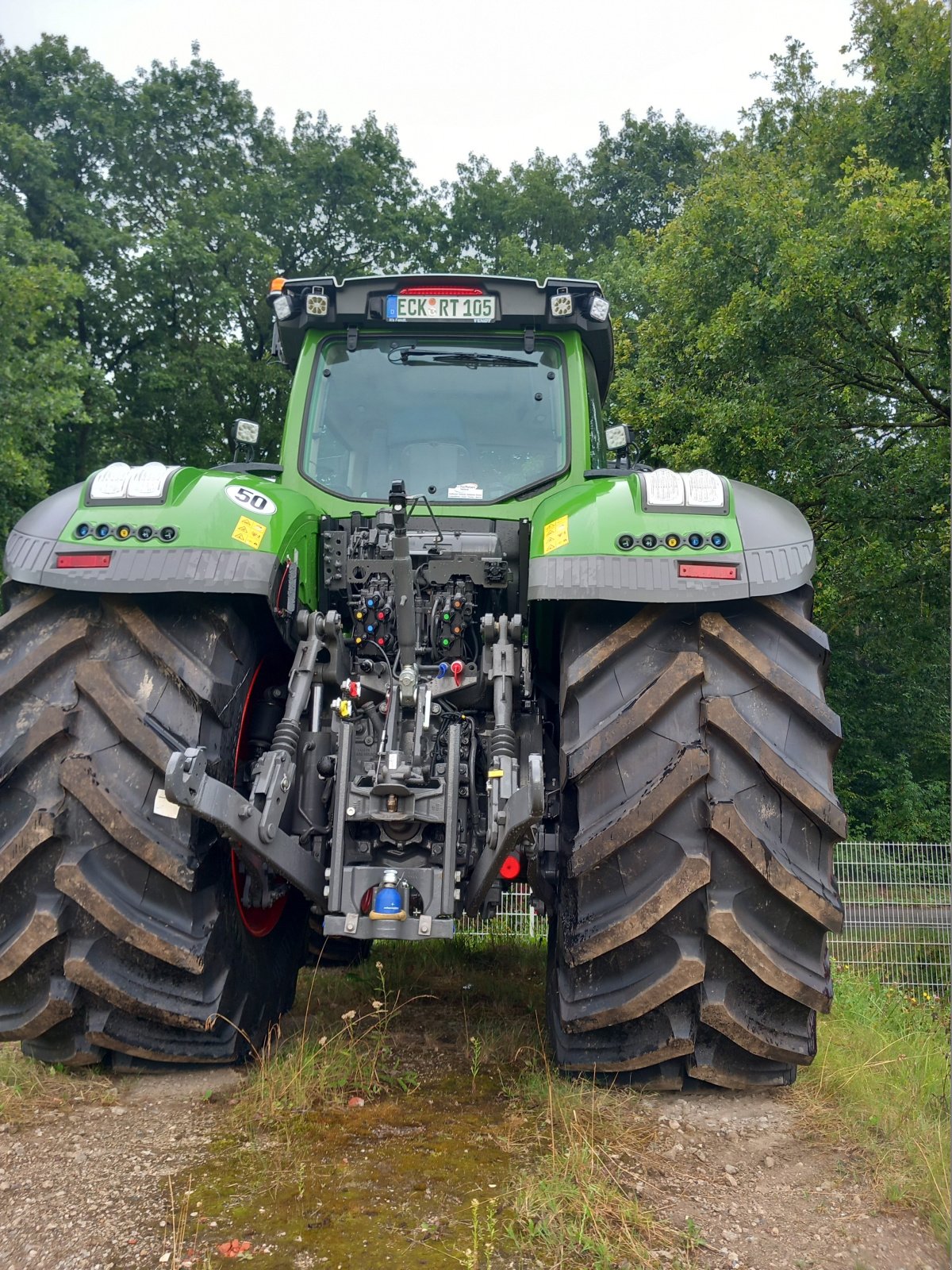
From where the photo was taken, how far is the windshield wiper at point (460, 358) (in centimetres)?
417

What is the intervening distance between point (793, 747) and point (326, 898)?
4.65ft

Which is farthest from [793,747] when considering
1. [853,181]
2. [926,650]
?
[926,650]

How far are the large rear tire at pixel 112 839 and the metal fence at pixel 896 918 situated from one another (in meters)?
6.45

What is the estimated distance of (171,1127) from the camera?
9.23ft

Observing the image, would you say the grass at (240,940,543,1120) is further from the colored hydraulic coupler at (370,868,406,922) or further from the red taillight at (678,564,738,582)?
the red taillight at (678,564,738,582)

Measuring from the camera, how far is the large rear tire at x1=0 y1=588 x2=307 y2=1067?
2.84 m

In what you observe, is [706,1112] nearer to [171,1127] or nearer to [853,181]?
[171,1127]

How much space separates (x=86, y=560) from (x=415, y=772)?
1156mm

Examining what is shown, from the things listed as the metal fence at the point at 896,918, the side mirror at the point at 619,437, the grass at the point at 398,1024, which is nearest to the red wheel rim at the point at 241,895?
the grass at the point at 398,1024

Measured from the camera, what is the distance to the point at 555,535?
10.0 ft

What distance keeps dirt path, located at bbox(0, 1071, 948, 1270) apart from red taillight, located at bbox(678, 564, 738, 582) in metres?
1.52

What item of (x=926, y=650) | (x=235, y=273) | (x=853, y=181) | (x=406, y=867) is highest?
(x=235, y=273)

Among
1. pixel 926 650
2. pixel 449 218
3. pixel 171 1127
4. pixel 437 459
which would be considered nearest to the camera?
pixel 171 1127

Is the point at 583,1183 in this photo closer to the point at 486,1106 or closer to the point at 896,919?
the point at 486,1106
